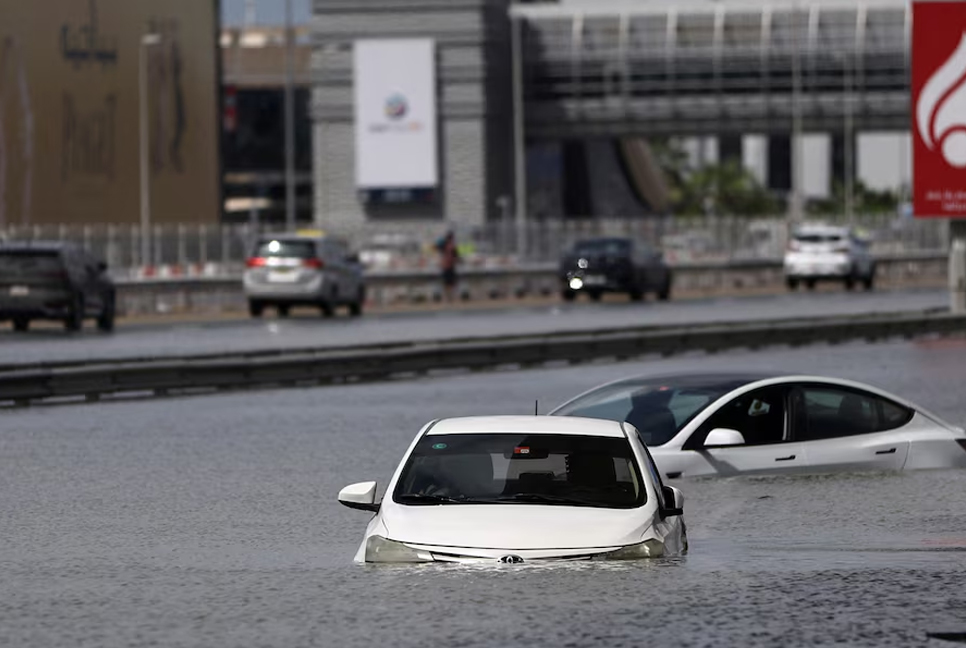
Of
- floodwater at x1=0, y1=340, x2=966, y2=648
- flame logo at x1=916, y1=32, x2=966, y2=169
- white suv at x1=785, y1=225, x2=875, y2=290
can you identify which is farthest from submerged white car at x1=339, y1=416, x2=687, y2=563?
white suv at x1=785, y1=225, x2=875, y2=290

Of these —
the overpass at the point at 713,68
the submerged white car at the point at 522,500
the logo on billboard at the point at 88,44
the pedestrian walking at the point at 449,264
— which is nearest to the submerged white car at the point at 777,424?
the submerged white car at the point at 522,500

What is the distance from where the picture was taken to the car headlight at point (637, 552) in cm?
994

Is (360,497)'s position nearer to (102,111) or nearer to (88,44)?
(102,111)

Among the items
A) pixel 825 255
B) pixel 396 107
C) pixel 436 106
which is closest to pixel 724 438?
pixel 825 255

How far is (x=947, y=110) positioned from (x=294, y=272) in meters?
14.3

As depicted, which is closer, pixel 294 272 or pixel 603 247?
pixel 294 272

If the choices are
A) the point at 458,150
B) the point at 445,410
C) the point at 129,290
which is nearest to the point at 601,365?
the point at 445,410

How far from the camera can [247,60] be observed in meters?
150

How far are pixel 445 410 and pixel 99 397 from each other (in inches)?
199

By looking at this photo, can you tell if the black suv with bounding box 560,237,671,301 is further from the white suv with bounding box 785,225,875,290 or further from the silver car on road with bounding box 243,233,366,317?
the silver car on road with bounding box 243,233,366,317

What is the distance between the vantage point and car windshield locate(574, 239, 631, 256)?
5678cm

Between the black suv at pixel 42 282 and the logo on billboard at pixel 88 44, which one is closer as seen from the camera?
the black suv at pixel 42 282

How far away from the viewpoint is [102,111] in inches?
3829

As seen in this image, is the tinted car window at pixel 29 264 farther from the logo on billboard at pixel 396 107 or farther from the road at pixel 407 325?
the logo on billboard at pixel 396 107
